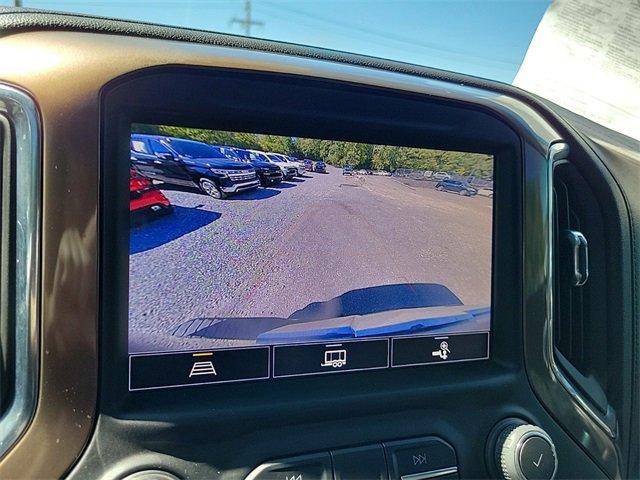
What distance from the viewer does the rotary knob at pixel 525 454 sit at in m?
1.46

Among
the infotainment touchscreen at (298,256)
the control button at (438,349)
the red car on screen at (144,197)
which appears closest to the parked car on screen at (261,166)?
the infotainment touchscreen at (298,256)

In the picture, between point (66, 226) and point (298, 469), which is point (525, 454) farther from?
point (66, 226)

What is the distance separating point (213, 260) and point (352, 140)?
0.46 m

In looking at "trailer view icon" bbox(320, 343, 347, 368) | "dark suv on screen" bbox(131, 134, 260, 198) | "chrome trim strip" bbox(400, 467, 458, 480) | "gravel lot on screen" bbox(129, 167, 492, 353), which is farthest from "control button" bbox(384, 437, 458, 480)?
"dark suv on screen" bbox(131, 134, 260, 198)

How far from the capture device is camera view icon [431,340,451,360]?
1512 millimetres

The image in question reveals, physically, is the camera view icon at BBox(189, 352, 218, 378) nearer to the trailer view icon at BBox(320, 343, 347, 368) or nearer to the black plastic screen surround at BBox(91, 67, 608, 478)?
the black plastic screen surround at BBox(91, 67, 608, 478)

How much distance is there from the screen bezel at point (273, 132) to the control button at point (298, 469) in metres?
0.17

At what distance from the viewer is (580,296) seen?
1715mm

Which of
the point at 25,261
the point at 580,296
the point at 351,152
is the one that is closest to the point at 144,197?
the point at 25,261

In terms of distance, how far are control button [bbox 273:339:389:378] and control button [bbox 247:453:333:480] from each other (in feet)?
0.66

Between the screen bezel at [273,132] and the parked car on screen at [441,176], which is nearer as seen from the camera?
the screen bezel at [273,132]

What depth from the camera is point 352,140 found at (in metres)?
1.39

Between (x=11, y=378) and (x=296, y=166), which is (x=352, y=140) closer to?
(x=296, y=166)

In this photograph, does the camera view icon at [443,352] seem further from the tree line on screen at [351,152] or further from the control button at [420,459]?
Answer: the tree line on screen at [351,152]
